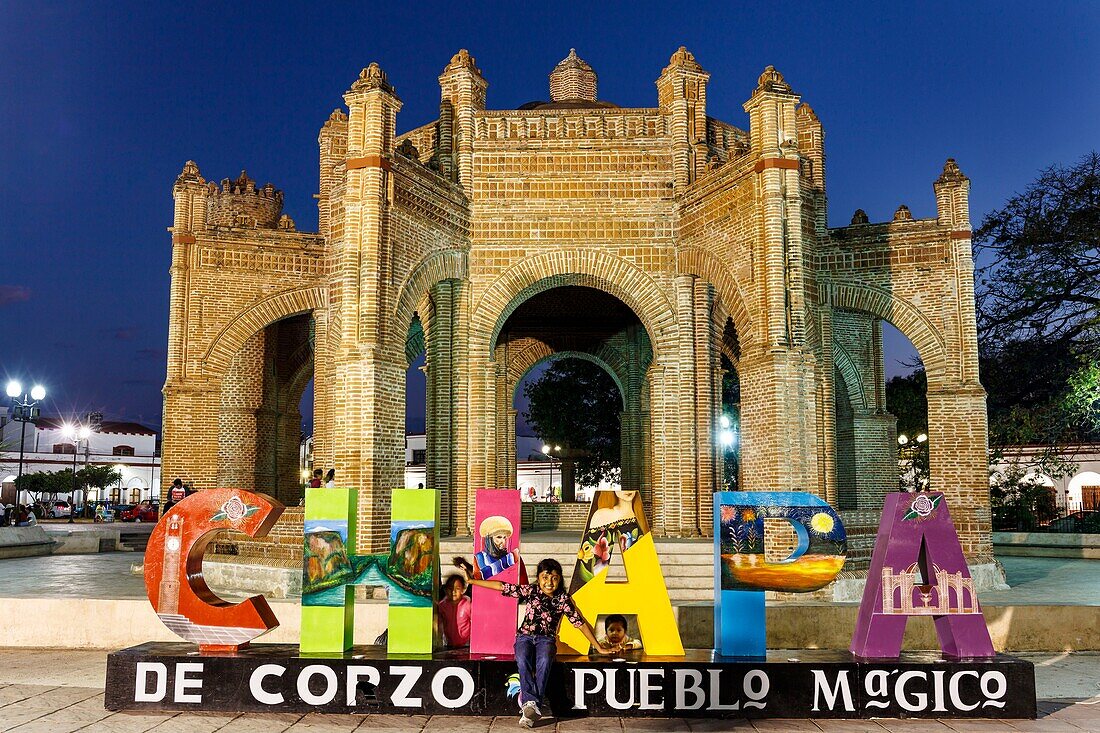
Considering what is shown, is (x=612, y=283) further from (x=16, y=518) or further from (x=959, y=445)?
(x=16, y=518)

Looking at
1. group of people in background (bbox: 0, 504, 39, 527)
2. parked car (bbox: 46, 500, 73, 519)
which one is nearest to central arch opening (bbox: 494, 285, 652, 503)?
group of people in background (bbox: 0, 504, 39, 527)

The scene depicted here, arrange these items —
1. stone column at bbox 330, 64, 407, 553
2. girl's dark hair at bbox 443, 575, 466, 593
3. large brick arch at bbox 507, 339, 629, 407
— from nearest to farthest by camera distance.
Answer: girl's dark hair at bbox 443, 575, 466, 593
stone column at bbox 330, 64, 407, 553
large brick arch at bbox 507, 339, 629, 407

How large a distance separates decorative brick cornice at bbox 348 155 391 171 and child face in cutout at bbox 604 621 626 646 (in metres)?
7.77

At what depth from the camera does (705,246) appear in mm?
14969

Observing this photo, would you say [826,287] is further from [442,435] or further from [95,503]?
[95,503]

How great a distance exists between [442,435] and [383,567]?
7673mm

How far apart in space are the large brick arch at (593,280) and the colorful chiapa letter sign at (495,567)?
7.80 meters

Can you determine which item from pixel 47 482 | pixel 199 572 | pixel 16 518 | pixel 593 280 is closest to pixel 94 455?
pixel 47 482

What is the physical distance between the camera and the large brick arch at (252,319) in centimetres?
1794

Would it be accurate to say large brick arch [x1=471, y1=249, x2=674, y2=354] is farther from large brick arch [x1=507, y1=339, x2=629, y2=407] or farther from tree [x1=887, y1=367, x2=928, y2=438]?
tree [x1=887, y1=367, x2=928, y2=438]

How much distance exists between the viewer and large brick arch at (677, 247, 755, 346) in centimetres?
1406

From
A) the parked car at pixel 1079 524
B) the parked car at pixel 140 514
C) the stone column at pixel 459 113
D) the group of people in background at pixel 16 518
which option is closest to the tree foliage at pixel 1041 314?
the parked car at pixel 1079 524

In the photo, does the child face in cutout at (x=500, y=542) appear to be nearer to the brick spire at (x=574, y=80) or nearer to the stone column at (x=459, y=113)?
the stone column at (x=459, y=113)

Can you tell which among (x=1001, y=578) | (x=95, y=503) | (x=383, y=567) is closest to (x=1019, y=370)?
(x=1001, y=578)
